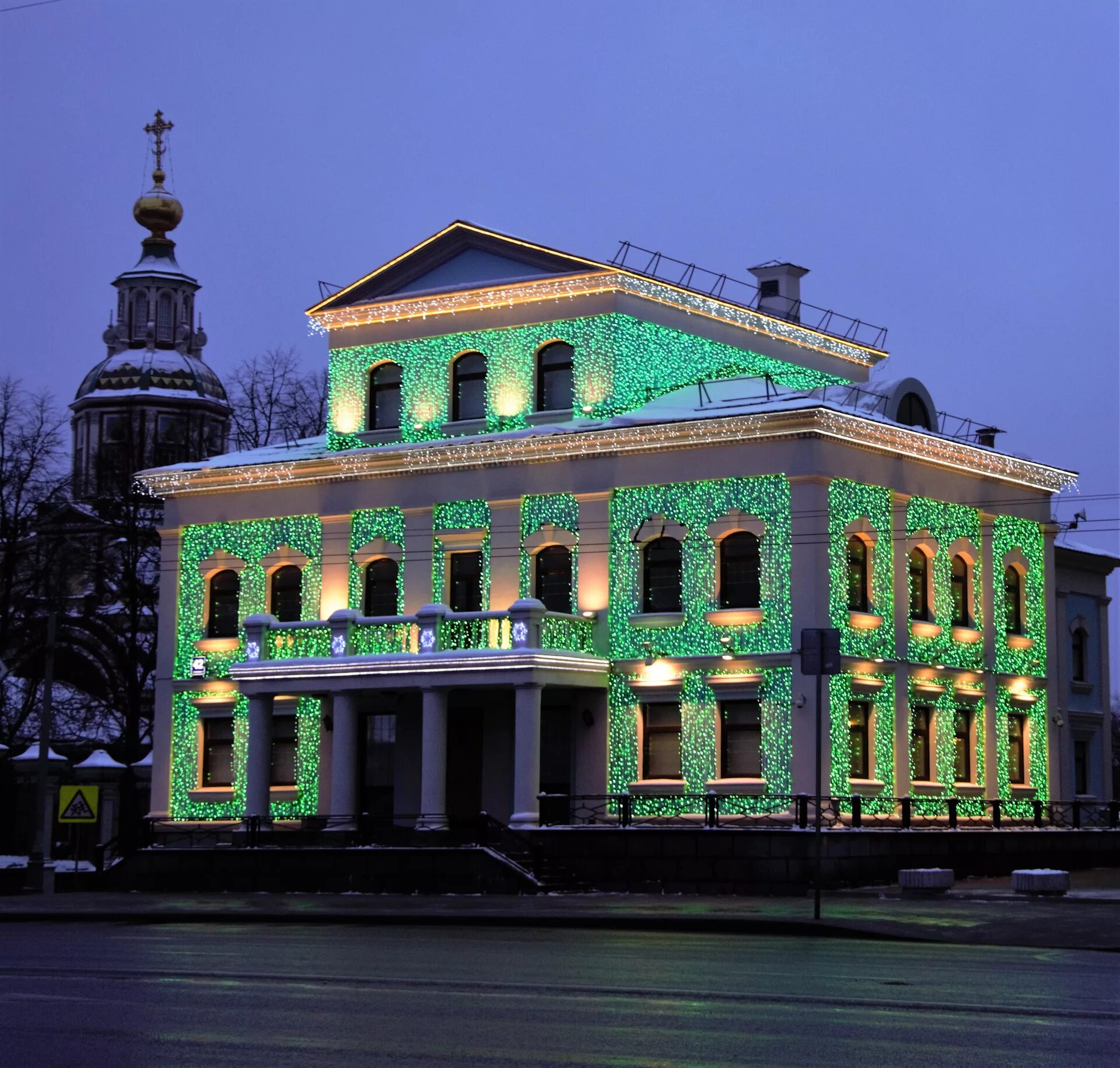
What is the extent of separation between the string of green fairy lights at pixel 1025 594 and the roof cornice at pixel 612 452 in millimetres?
1040

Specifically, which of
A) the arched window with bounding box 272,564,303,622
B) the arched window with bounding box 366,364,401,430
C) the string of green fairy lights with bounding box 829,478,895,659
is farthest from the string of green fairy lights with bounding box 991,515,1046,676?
the arched window with bounding box 272,564,303,622

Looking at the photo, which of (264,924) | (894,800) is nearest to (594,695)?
(894,800)

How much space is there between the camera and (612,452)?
41000mm

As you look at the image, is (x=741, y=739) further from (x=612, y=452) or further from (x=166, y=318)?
(x=166, y=318)

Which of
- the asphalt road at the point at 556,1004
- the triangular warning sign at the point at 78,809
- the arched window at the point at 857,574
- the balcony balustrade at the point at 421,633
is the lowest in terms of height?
the asphalt road at the point at 556,1004

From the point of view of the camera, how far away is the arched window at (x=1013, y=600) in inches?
1779

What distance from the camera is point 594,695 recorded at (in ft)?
135

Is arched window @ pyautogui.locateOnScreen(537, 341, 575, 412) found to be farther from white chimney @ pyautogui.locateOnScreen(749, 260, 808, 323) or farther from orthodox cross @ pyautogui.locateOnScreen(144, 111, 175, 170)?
orthodox cross @ pyautogui.locateOnScreen(144, 111, 175, 170)

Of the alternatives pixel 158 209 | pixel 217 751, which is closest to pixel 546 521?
pixel 217 751

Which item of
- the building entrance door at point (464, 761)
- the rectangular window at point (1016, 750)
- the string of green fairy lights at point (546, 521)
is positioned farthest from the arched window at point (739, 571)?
the rectangular window at point (1016, 750)

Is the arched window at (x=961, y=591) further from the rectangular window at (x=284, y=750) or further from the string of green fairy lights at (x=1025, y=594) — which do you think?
the rectangular window at (x=284, y=750)

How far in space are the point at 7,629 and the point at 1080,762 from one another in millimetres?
28653

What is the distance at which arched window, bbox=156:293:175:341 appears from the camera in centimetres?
11525

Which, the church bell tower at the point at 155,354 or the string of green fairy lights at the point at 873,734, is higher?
the church bell tower at the point at 155,354
